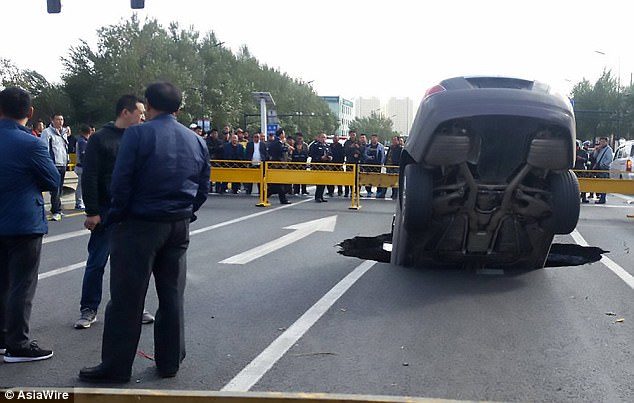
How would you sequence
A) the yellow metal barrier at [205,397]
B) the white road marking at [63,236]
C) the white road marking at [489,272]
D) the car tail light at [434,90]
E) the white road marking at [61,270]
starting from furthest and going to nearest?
the white road marking at [63,236]
the white road marking at [489,272]
the white road marking at [61,270]
the car tail light at [434,90]
the yellow metal barrier at [205,397]

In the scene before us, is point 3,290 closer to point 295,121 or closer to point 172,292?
point 172,292

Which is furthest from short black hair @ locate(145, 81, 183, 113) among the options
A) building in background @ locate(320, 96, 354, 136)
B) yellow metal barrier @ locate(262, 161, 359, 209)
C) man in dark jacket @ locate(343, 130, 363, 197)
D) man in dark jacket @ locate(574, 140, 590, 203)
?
building in background @ locate(320, 96, 354, 136)

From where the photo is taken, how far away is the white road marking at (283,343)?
4.69m

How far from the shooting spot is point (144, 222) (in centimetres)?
462

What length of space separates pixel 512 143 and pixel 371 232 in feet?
17.5

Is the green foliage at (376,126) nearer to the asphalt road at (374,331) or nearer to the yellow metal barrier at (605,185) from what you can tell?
the yellow metal barrier at (605,185)

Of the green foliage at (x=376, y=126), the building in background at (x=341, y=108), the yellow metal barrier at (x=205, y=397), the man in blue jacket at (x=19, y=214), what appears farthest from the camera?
the building in background at (x=341, y=108)

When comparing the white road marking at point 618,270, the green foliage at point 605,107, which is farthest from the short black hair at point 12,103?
the green foliage at point 605,107

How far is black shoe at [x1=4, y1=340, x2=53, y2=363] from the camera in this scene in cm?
503

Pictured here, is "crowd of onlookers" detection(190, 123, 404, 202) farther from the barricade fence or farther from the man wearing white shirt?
the man wearing white shirt

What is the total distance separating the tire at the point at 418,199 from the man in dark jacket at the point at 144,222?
339 centimetres

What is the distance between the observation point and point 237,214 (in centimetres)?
1580

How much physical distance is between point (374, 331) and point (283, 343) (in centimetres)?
84

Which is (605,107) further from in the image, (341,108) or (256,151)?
(341,108)
